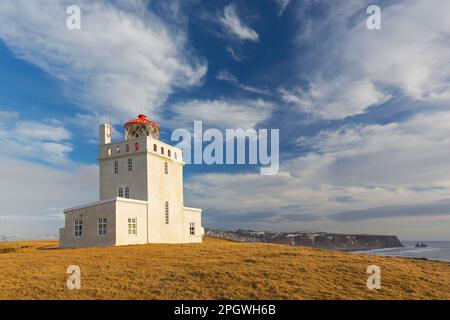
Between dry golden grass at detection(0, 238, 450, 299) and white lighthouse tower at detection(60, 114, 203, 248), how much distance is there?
8.07 metres

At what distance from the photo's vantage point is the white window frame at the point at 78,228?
29.9 m

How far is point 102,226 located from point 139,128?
1046cm

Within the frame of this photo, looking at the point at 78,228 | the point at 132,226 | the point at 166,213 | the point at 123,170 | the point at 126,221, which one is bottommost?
the point at 78,228

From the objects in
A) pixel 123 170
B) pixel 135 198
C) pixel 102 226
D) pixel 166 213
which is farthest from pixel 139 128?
pixel 102 226

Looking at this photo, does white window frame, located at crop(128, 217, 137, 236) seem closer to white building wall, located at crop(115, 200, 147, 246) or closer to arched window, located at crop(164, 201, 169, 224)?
white building wall, located at crop(115, 200, 147, 246)

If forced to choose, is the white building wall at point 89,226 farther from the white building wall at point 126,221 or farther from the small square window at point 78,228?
the white building wall at point 126,221

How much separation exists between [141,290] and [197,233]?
88.5 feet

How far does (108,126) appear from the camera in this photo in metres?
35.3

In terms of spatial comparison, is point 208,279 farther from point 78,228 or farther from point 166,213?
point 166,213

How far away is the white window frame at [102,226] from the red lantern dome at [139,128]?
362 inches

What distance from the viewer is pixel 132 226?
98.1 feet
